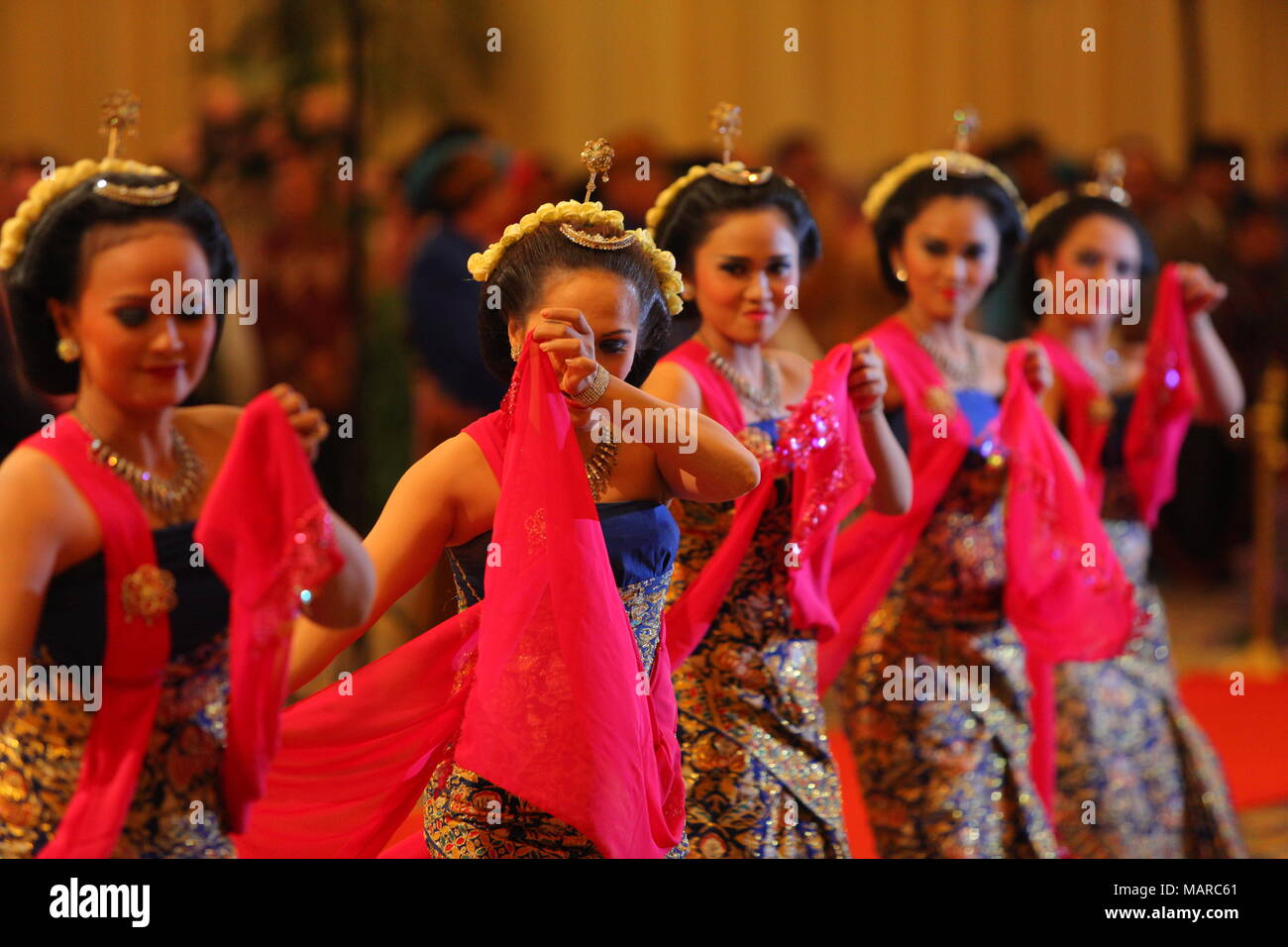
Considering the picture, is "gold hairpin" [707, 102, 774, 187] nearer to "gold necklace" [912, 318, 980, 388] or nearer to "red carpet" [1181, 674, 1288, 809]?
"gold necklace" [912, 318, 980, 388]

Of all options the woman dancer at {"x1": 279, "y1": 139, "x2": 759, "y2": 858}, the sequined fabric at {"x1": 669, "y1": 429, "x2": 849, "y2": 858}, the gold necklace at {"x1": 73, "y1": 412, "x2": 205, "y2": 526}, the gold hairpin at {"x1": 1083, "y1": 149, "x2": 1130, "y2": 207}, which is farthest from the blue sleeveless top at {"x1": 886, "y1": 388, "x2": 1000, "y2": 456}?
the gold necklace at {"x1": 73, "y1": 412, "x2": 205, "y2": 526}

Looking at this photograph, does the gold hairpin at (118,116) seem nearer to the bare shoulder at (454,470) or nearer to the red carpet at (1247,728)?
the bare shoulder at (454,470)

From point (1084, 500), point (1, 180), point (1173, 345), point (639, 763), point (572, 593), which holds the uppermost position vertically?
point (1, 180)

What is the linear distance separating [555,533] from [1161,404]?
2019mm

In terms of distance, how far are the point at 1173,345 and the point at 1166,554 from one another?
4152 millimetres

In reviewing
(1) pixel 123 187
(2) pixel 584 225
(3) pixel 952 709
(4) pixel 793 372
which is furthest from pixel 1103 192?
(1) pixel 123 187

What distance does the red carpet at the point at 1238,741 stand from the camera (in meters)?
4.43

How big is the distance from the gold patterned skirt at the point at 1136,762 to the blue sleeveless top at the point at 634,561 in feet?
5.33

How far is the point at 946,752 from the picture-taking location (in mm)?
3178

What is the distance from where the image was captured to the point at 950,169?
3.36 meters

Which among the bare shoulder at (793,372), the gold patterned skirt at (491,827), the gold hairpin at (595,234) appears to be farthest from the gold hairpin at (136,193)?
the bare shoulder at (793,372)
